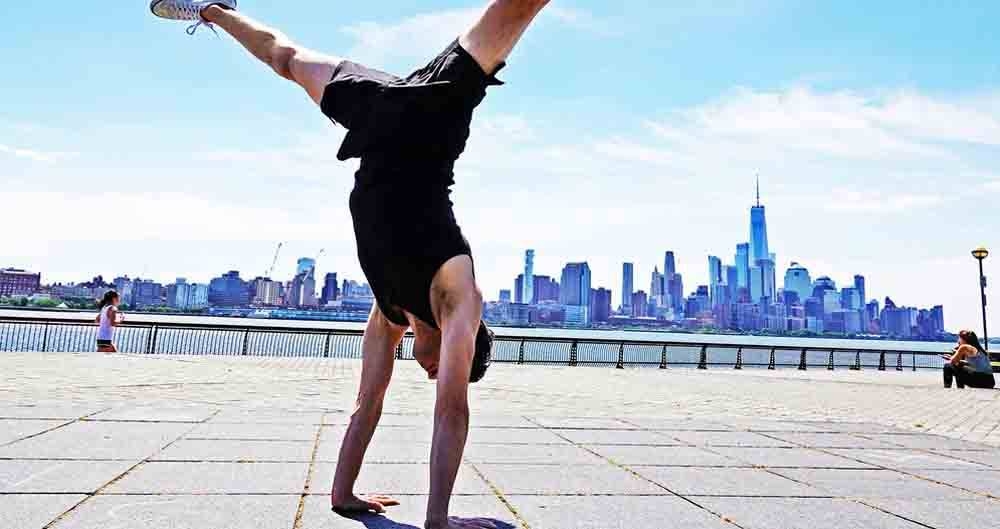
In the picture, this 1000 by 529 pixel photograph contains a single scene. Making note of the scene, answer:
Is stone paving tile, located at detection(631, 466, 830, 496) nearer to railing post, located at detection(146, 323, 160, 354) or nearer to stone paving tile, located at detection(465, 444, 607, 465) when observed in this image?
stone paving tile, located at detection(465, 444, 607, 465)

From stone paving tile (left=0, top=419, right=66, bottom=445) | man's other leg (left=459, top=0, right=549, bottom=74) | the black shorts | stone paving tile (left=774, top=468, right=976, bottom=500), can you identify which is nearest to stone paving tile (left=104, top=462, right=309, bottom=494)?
stone paving tile (left=0, top=419, right=66, bottom=445)

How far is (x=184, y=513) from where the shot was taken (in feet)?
9.51

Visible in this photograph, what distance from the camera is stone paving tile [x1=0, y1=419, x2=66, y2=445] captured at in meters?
4.59

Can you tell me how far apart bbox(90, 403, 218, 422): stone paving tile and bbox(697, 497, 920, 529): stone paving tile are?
4531 millimetres

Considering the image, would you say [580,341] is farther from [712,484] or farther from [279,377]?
[712,484]

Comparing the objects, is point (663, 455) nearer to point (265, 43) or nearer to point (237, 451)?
point (237, 451)

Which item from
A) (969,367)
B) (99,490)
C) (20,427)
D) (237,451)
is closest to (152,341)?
(20,427)

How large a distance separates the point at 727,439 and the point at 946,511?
99.6 inches

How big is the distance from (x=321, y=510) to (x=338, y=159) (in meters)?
1.56

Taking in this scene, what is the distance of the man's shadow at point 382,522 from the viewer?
9.09 ft

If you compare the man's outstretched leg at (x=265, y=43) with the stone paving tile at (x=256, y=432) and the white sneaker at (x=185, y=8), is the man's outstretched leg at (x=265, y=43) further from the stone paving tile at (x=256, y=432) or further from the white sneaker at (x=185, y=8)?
the stone paving tile at (x=256, y=432)

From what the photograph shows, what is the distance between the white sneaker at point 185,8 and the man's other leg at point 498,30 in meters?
1.29

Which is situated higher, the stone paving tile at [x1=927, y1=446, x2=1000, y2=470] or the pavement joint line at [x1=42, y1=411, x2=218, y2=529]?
the pavement joint line at [x1=42, y1=411, x2=218, y2=529]

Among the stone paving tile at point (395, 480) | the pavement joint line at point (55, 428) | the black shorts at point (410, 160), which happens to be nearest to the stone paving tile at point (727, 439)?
the stone paving tile at point (395, 480)
